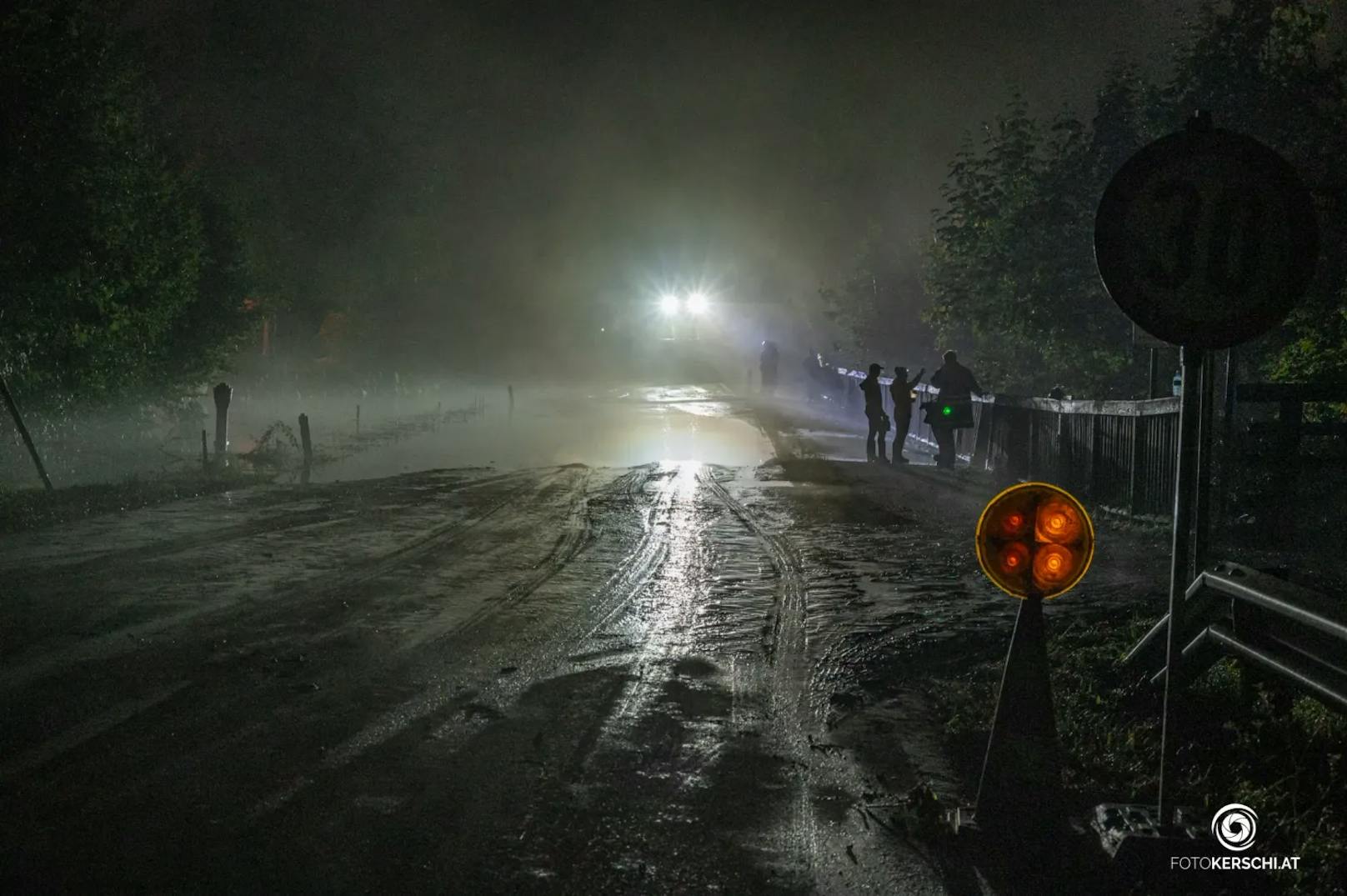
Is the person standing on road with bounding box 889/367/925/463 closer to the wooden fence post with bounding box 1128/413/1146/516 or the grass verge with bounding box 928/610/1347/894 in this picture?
the wooden fence post with bounding box 1128/413/1146/516

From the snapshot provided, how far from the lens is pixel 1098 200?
54.8 ft

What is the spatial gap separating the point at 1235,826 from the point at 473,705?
3.63 metres

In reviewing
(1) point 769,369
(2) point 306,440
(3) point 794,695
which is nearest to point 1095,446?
(3) point 794,695

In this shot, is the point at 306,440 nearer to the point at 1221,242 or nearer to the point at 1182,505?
the point at 1182,505

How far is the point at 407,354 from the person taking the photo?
5938 cm

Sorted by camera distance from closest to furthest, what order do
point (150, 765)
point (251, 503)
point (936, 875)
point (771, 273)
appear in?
point (936, 875) < point (150, 765) < point (251, 503) < point (771, 273)

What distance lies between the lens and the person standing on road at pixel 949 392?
1934 centimetres

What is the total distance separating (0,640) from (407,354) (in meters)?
53.7

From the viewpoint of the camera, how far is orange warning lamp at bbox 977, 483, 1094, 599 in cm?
416

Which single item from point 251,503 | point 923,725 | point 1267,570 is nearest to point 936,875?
point 923,725

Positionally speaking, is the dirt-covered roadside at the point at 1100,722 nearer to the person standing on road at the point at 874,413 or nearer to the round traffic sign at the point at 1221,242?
the round traffic sign at the point at 1221,242

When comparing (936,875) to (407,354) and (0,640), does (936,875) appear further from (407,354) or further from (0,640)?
(407,354)

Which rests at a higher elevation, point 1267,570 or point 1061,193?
point 1061,193

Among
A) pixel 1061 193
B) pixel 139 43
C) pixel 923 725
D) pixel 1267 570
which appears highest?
pixel 139 43
